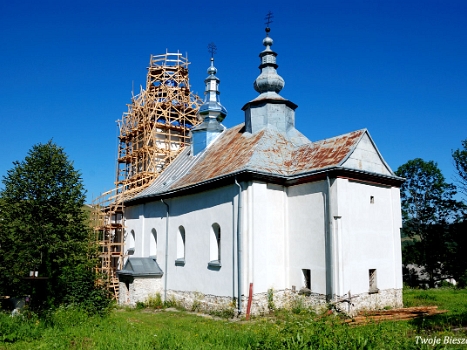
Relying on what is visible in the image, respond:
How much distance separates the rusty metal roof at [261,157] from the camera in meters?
16.5

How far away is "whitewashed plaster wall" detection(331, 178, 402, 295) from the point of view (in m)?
15.1

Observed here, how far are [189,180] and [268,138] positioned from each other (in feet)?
13.8

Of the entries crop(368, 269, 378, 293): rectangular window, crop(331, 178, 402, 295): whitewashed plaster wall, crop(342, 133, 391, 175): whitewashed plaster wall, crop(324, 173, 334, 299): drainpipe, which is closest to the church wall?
crop(324, 173, 334, 299): drainpipe

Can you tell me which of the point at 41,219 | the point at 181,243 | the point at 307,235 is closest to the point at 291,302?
the point at 307,235

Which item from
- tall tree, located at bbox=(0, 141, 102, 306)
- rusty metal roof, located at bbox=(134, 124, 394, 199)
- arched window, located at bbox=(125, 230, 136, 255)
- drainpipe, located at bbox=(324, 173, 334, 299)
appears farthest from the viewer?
arched window, located at bbox=(125, 230, 136, 255)

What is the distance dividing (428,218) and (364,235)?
83.6 feet

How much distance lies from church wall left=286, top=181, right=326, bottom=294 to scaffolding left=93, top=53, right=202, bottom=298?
11638mm

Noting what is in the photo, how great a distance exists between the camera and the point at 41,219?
69.3ft

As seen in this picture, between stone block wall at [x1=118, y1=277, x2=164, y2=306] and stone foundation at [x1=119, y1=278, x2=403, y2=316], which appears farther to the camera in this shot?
stone block wall at [x1=118, y1=277, x2=164, y2=306]

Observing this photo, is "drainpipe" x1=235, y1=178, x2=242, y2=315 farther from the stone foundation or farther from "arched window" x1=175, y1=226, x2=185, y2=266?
"arched window" x1=175, y1=226, x2=185, y2=266

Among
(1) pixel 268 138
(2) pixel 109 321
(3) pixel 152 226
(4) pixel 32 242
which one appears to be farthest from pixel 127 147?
(2) pixel 109 321

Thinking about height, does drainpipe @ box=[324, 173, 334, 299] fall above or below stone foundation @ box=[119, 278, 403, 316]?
above

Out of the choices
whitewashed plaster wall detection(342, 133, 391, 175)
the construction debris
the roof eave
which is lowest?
the construction debris

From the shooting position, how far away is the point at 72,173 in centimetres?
2281
